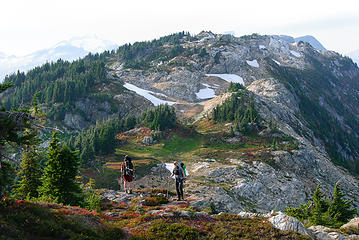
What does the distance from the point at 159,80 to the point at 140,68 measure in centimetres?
2146

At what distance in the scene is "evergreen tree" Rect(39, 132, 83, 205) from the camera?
19.1 m

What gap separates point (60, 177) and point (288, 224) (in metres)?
16.2

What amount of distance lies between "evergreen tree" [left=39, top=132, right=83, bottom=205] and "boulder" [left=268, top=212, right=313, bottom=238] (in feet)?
46.9

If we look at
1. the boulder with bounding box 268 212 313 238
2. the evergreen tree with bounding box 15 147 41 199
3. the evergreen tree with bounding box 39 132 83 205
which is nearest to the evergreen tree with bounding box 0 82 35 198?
the evergreen tree with bounding box 39 132 83 205

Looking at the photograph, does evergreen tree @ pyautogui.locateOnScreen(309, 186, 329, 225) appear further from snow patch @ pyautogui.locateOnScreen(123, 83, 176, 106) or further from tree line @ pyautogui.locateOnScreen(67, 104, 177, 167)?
snow patch @ pyautogui.locateOnScreen(123, 83, 176, 106)

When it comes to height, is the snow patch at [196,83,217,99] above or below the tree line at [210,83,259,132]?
above

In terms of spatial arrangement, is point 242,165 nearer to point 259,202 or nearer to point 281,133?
point 259,202

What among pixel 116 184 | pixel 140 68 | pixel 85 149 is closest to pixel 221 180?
pixel 116 184

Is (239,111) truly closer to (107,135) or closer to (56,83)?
(107,135)

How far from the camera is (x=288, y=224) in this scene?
48.4ft

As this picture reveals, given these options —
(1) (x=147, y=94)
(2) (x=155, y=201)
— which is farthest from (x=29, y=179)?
(1) (x=147, y=94)

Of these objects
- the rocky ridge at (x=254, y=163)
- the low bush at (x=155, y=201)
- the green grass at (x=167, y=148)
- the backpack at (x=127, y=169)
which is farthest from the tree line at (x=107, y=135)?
the low bush at (x=155, y=201)

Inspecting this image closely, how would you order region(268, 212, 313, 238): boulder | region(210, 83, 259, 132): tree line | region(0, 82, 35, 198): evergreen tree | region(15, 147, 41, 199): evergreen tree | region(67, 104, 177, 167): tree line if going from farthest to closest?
region(210, 83, 259, 132): tree line → region(67, 104, 177, 167): tree line → region(15, 147, 41, 199): evergreen tree → region(268, 212, 313, 238): boulder → region(0, 82, 35, 198): evergreen tree

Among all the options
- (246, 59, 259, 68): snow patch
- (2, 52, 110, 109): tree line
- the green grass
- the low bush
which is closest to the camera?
the low bush
